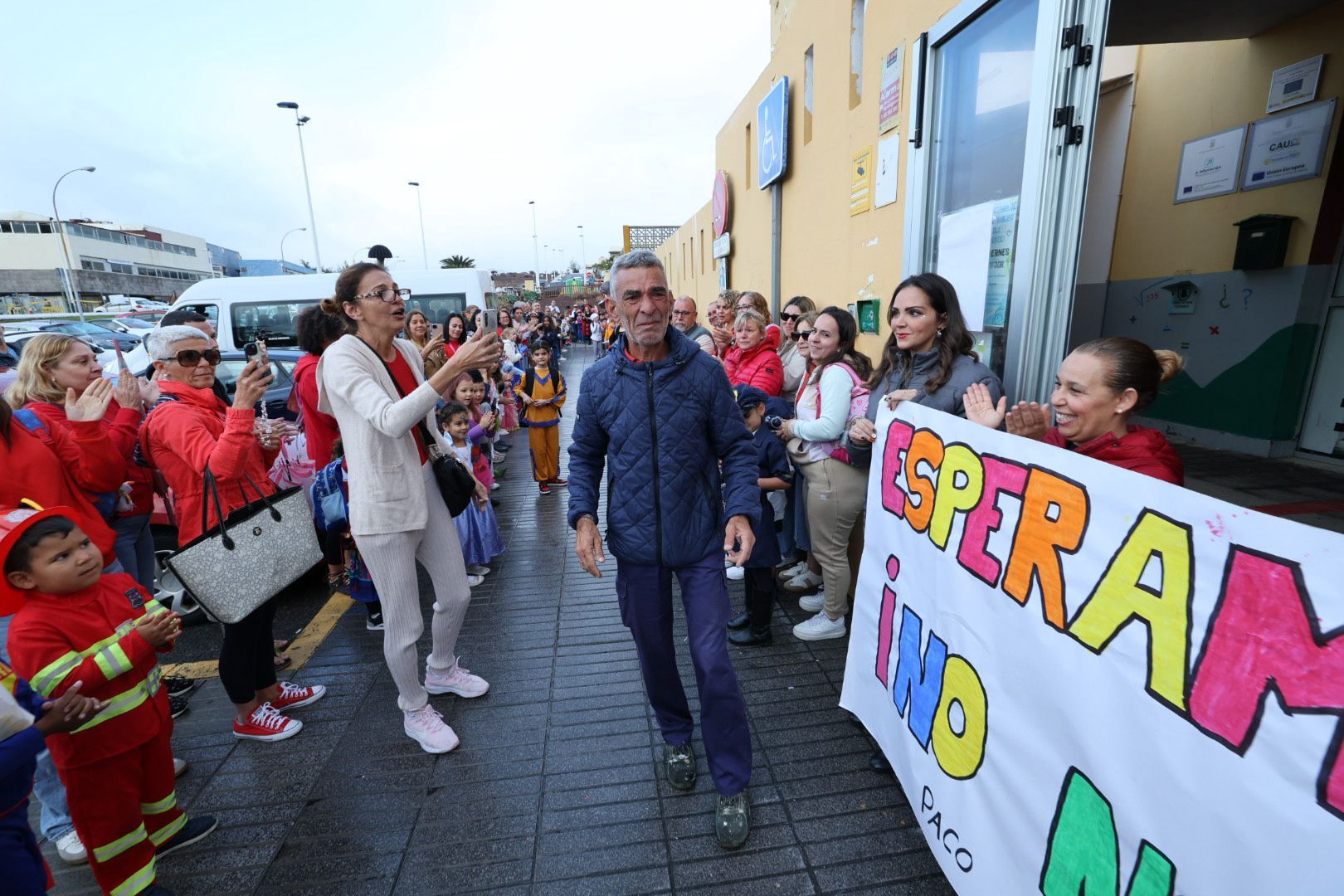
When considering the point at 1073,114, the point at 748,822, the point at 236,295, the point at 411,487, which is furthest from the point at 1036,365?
the point at 236,295

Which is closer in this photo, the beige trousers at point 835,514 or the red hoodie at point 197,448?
the red hoodie at point 197,448

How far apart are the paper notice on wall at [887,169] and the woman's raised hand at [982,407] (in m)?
2.68

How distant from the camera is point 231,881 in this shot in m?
2.09

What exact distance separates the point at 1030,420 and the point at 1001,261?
1539 mm

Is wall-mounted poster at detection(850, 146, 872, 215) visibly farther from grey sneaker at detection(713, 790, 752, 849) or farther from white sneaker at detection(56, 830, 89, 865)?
white sneaker at detection(56, 830, 89, 865)

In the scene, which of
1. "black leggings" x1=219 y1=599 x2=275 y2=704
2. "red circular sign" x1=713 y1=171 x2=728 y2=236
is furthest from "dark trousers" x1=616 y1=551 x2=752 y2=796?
"red circular sign" x1=713 y1=171 x2=728 y2=236

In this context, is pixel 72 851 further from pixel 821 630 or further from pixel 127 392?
pixel 821 630

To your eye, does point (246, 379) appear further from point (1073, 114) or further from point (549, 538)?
point (1073, 114)

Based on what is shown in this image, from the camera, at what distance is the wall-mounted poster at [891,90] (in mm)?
4199

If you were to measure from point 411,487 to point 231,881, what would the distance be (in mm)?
1453

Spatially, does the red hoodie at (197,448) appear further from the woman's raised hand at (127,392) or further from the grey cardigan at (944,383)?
the grey cardigan at (944,383)

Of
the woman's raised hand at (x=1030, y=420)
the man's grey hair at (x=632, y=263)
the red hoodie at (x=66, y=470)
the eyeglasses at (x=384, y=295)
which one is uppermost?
the man's grey hair at (x=632, y=263)

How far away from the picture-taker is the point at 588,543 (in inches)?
87.1

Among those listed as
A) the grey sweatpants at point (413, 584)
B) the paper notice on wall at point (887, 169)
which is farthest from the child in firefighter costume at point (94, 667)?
the paper notice on wall at point (887, 169)
